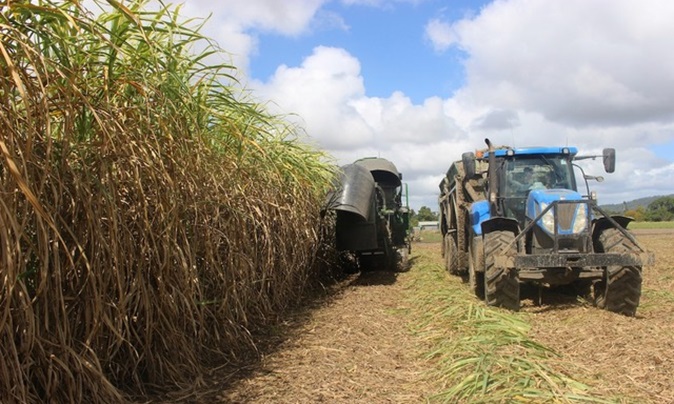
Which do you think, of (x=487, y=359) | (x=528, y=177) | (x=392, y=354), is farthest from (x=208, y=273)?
(x=528, y=177)

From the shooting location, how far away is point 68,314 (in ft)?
10.5

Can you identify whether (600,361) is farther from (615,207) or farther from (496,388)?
(615,207)

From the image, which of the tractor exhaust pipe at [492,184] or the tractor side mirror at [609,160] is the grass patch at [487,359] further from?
the tractor side mirror at [609,160]

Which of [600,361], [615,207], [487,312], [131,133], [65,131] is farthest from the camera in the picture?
[615,207]

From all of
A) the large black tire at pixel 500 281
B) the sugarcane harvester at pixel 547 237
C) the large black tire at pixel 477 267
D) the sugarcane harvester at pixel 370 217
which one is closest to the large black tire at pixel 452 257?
the sugarcane harvester at pixel 370 217

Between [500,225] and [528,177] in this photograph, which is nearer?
[500,225]

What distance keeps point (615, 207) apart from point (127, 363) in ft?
21.4

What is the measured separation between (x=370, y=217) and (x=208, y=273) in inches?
204

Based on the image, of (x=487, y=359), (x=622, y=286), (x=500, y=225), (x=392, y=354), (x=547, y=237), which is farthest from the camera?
(x=500, y=225)

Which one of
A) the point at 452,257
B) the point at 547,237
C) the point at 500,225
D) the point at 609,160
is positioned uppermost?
the point at 609,160

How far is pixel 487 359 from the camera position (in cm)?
425

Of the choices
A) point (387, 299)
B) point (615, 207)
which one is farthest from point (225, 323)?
point (615, 207)

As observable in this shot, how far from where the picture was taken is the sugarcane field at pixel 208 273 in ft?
9.45

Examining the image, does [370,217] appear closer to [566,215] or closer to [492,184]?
[492,184]
